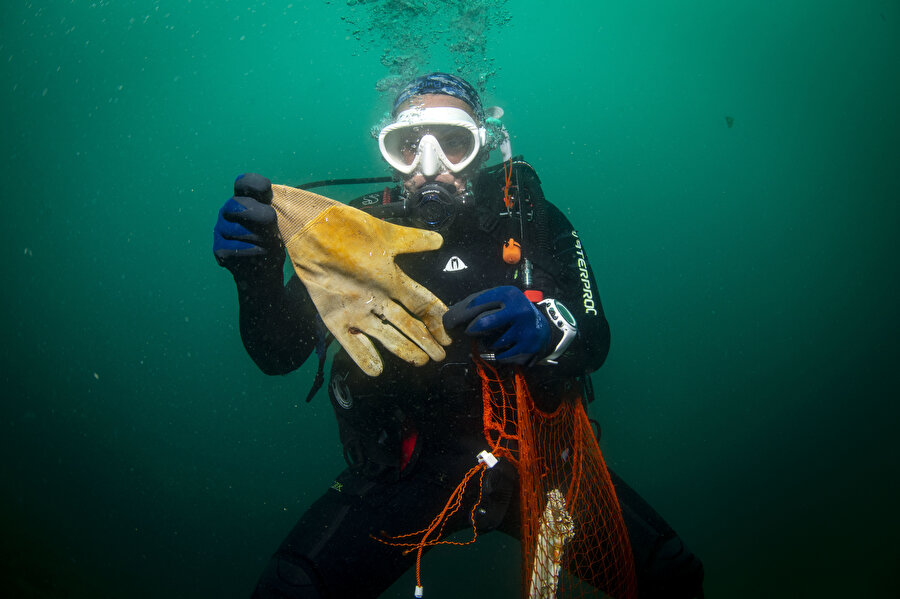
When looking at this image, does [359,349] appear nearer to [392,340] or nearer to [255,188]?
[392,340]

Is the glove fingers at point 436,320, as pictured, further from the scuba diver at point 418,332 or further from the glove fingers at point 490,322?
the glove fingers at point 490,322

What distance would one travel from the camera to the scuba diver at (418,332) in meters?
1.59

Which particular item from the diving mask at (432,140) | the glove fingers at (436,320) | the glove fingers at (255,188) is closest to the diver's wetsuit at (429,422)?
the glove fingers at (436,320)

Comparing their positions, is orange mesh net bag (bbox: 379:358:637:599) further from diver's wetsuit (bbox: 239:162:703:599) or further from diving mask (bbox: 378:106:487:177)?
diving mask (bbox: 378:106:487:177)

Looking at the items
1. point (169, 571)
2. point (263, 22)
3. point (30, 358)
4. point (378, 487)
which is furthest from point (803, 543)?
point (30, 358)

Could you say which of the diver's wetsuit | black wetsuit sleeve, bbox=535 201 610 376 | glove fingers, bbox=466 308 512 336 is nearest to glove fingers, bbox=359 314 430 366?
glove fingers, bbox=466 308 512 336

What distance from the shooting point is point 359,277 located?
63.5 inches

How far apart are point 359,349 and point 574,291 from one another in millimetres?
1384

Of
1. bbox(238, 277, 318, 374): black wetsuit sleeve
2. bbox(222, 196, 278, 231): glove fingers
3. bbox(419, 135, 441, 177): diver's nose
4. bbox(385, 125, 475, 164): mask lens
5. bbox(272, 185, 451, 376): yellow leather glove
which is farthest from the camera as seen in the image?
bbox(385, 125, 475, 164): mask lens

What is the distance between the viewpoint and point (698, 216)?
1033 inches

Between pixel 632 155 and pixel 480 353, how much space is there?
115ft

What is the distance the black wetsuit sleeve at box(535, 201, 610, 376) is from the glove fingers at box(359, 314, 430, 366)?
0.76m

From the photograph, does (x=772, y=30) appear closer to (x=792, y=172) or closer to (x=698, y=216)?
(x=698, y=216)

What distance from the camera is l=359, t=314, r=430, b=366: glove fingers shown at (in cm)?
165
